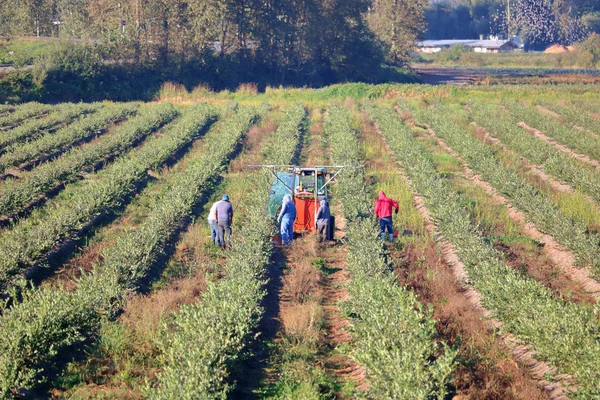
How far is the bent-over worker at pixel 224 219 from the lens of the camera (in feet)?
56.0

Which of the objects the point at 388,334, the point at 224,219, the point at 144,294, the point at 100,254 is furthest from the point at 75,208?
the point at 388,334

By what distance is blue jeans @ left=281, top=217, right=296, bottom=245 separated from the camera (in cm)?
1703

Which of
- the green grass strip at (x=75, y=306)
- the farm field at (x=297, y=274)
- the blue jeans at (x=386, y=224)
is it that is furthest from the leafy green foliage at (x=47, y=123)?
the blue jeans at (x=386, y=224)

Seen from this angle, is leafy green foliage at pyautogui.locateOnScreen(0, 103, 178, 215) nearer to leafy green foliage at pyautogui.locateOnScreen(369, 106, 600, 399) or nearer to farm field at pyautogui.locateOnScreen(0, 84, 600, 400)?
farm field at pyautogui.locateOnScreen(0, 84, 600, 400)

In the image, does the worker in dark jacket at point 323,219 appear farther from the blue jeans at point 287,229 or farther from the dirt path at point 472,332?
the dirt path at point 472,332

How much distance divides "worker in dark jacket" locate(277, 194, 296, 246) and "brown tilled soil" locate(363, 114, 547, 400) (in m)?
2.28

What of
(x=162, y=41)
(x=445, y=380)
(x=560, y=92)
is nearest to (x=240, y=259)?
(x=445, y=380)

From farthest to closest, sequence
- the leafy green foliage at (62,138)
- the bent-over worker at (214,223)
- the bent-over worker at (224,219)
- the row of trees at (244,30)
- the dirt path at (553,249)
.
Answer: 1. the row of trees at (244,30)
2. the leafy green foliage at (62,138)
3. the bent-over worker at (214,223)
4. the bent-over worker at (224,219)
5. the dirt path at (553,249)

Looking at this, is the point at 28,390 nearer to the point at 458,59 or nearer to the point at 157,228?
the point at 157,228

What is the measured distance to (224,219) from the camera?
1705cm

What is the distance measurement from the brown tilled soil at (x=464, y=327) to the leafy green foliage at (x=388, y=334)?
37 centimetres

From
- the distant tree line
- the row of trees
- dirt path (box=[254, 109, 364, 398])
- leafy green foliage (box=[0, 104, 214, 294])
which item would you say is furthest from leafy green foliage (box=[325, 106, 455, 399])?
the distant tree line

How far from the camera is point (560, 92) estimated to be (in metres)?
51.3

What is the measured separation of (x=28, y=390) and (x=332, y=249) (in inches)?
346
